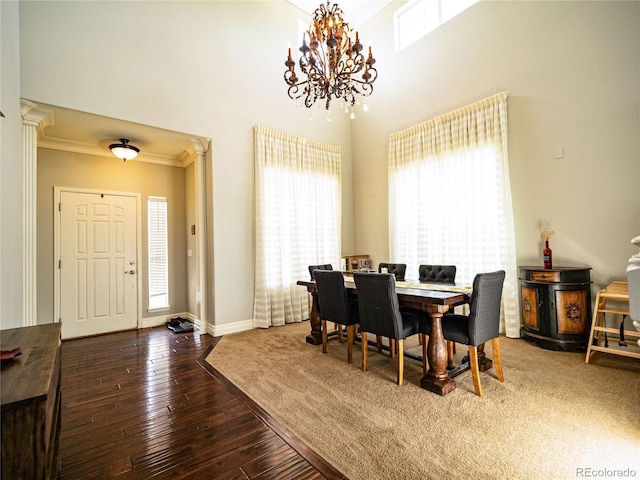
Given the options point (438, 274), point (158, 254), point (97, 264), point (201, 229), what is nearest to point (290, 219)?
point (201, 229)

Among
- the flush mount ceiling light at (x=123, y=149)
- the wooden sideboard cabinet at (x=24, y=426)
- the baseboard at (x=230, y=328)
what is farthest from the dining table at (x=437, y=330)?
the flush mount ceiling light at (x=123, y=149)

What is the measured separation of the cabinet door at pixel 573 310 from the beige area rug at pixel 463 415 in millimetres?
271

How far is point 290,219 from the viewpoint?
16.0ft

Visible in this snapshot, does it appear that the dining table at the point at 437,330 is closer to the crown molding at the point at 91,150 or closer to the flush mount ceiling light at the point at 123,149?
the flush mount ceiling light at the point at 123,149

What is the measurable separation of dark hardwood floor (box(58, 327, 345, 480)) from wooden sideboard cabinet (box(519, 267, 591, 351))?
2.94 m

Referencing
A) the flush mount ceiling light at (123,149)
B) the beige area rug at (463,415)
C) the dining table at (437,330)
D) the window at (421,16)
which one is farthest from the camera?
the window at (421,16)

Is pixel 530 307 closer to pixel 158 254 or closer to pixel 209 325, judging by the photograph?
pixel 209 325

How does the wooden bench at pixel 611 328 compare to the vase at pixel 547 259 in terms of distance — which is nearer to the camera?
the wooden bench at pixel 611 328

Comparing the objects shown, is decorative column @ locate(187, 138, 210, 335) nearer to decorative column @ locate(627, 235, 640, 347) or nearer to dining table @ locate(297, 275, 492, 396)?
dining table @ locate(297, 275, 492, 396)

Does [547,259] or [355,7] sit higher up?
[355,7]

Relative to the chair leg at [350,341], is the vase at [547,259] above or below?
above

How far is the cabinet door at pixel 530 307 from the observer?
339cm

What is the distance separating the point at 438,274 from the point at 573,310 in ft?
4.48

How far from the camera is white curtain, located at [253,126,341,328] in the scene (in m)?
4.56
